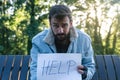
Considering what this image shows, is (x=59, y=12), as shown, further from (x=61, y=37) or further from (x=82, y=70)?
(x=82, y=70)

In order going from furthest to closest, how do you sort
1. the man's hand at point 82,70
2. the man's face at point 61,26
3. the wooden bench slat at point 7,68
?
the wooden bench slat at point 7,68
the man's hand at point 82,70
the man's face at point 61,26

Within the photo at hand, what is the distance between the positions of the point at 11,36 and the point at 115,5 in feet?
17.8

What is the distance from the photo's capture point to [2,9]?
15703 millimetres

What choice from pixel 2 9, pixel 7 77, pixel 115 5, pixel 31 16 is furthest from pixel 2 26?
pixel 7 77

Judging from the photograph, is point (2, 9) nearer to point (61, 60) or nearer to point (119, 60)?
point (119, 60)

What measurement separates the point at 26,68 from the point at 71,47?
1.94 meters

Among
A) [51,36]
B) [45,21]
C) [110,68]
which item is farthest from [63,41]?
[45,21]

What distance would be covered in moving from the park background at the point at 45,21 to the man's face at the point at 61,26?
415 inches

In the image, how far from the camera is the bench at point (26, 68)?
17.3ft

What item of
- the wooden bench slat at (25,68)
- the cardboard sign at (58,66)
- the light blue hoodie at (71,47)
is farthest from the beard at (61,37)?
the wooden bench slat at (25,68)

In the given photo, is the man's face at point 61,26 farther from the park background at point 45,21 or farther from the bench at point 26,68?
the park background at point 45,21

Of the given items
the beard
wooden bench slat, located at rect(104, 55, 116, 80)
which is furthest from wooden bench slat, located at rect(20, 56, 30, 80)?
the beard

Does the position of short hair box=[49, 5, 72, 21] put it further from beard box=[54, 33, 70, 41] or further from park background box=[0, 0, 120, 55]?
park background box=[0, 0, 120, 55]

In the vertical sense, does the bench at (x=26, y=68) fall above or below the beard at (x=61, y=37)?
below
